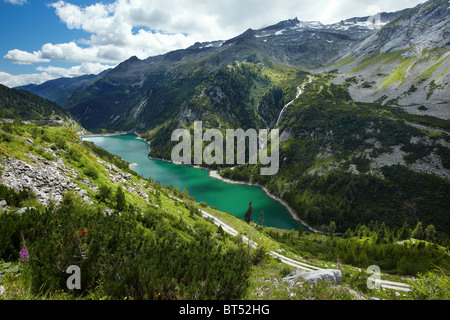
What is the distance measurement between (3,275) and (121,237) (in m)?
4.83

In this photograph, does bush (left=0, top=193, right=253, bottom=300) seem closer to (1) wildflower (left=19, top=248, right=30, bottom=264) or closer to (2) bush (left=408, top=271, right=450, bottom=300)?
(1) wildflower (left=19, top=248, right=30, bottom=264)

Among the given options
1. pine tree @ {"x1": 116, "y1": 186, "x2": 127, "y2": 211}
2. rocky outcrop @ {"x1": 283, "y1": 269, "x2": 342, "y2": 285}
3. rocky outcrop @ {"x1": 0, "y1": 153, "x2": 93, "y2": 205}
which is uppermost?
rocky outcrop @ {"x1": 0, "y1": 153, "x2": 93, "y2": 205}

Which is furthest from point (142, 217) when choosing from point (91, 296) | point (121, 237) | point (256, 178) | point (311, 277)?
point (256, 178)

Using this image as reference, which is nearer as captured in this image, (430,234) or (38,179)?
(38,179)

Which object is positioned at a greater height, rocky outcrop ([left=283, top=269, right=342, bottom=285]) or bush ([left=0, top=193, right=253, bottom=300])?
bush ([left=0, top=193, right=253, bottom=300])

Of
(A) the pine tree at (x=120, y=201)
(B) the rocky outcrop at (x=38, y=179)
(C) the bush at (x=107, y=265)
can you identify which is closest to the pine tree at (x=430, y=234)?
(C) the bush at (x=107, y=265)

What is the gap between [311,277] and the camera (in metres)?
13.2

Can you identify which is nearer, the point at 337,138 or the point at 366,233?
the point at 366,233

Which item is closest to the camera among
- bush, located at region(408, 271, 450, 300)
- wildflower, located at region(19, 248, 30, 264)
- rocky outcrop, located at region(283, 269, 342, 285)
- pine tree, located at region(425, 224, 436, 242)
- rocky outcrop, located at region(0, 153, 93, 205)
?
wildflower, located at region(19, 248, 30, 264)

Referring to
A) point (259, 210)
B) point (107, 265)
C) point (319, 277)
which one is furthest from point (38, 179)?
point (259, 210)

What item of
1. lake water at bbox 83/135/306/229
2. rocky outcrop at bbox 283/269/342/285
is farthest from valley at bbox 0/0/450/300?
lake water at bbox 83/135/306/229

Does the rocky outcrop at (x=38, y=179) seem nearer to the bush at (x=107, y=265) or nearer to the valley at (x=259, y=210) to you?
the valley at (x=259, y=210)

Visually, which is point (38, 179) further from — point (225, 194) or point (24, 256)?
point (225, 194)
